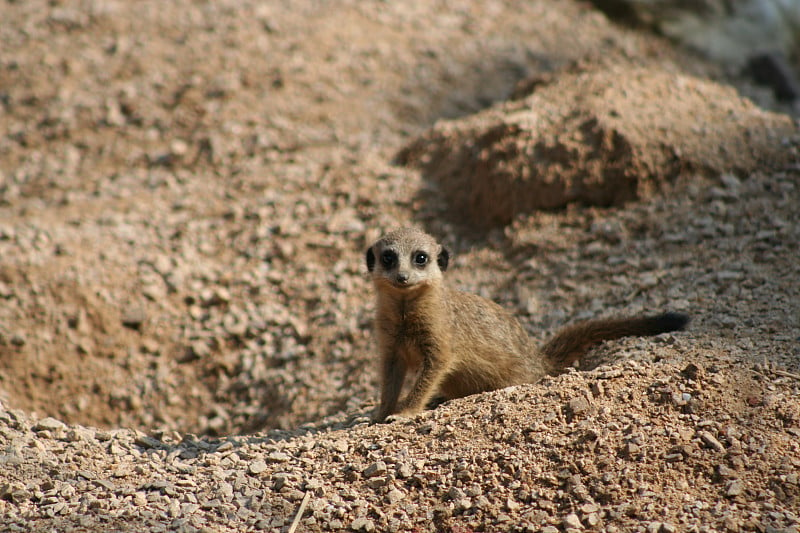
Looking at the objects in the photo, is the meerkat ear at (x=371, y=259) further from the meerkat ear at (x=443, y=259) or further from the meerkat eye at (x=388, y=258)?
the meerkat ear at (x=443, y=259)

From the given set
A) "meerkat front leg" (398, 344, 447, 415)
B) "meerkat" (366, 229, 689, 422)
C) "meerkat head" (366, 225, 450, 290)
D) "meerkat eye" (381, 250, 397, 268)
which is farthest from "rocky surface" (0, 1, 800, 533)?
"meerkat eye" (381, 250, 397, 268)

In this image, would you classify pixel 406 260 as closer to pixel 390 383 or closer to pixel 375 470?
pixel 390 383

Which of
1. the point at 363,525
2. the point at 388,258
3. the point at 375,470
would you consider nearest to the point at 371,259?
the point at 388,258

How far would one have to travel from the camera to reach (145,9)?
707cm

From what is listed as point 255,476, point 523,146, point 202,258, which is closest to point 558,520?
point 255,476

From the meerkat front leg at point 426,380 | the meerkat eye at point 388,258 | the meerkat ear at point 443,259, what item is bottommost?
the meerkat front leg at point 426,380

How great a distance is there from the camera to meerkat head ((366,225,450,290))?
356 cm

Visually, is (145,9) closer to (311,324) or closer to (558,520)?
(311,324)

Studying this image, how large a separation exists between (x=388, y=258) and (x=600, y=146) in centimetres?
179

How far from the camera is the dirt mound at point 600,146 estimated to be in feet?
15.7

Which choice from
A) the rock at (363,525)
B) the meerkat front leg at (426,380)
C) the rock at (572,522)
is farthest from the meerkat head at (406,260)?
the rock at (572,522)

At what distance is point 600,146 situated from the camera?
4812 millimetres

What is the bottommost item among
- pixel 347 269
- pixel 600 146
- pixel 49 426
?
pixel 49 426

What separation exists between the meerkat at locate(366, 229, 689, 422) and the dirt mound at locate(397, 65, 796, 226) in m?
1.29
